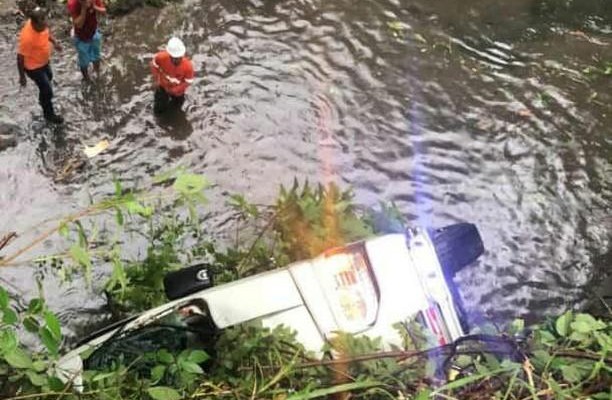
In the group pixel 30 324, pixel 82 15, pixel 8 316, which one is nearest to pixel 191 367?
pixel 30 324

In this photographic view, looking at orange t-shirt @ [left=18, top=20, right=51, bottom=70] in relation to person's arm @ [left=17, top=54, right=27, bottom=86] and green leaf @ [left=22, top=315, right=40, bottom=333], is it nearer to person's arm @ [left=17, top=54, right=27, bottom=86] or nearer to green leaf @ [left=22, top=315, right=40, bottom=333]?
person's arm @ [left=17, top=54, right=27, bottom=86]

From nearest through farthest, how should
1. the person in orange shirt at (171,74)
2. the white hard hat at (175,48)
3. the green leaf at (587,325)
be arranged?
the green leaf at (587,325)
the white hard hat at (175,48)
the person in orange shirt at (171,74)

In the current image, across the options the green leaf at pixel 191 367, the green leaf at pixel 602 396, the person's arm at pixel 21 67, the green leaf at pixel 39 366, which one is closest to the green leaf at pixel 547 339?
the green leaf at pixel 602 396

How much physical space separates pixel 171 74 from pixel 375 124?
231 cm

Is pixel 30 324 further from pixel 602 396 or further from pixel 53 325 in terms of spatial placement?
pixel 602 396

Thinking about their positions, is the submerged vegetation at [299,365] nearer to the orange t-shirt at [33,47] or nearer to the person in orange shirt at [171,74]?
the person in orange shirt at [171,74]

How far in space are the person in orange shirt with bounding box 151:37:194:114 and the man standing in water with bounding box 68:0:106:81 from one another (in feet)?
2.51

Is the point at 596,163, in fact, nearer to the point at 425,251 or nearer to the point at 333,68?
the point at 333,68

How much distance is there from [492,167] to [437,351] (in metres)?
5.38

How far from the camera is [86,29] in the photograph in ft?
25.7

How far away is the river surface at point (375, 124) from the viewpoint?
23.3 ft

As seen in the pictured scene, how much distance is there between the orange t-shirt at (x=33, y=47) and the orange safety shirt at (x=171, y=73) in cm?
108

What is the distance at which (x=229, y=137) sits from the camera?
8.00 meters

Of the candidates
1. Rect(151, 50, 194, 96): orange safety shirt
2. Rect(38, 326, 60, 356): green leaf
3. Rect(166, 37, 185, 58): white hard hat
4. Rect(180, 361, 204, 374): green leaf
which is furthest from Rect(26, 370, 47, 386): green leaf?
Rect(151, 50, 194, 96): orange safety shirt
